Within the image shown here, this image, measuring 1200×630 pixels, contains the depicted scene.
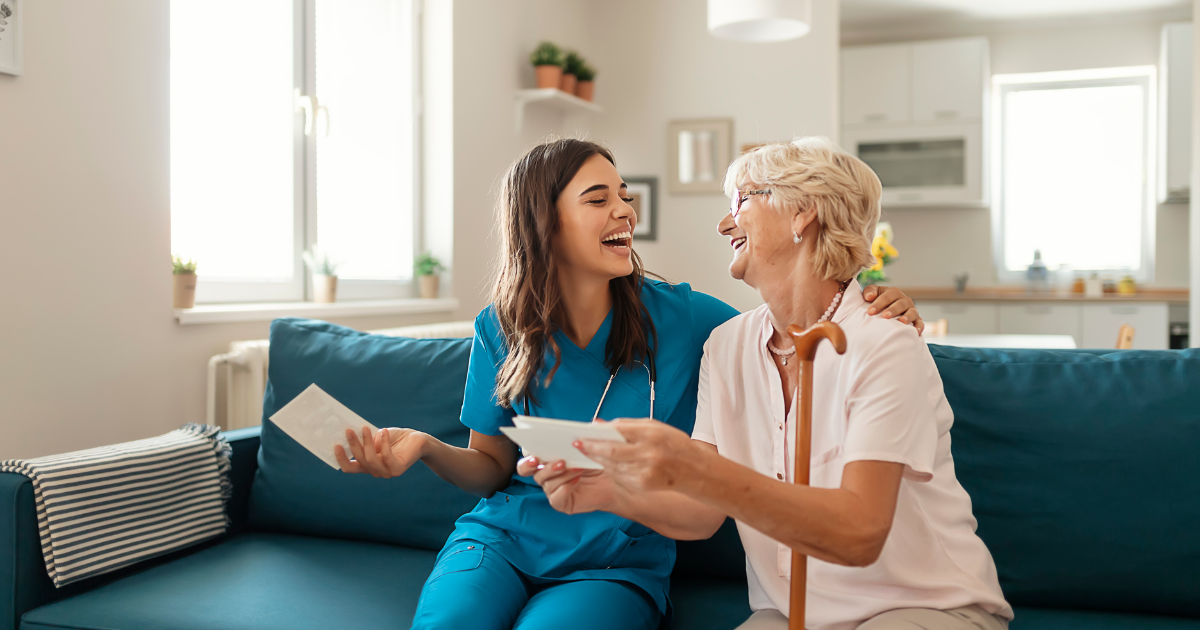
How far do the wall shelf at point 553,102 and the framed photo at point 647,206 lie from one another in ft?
1.59

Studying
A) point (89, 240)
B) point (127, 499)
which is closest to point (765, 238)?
point (127, 499)

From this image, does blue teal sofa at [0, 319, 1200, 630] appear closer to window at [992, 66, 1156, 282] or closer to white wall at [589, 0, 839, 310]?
white wall at [589, 0, 839, 310]

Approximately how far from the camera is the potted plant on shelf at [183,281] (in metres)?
2.44

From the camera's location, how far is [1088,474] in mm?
1469

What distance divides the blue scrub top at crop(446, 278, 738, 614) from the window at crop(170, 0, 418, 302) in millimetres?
1454

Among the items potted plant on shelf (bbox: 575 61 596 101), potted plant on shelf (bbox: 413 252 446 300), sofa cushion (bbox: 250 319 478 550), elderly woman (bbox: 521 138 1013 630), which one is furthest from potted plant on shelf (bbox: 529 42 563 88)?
elderly woman (bbox: 521 138 1013 630)

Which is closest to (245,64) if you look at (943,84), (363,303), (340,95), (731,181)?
(340,95)

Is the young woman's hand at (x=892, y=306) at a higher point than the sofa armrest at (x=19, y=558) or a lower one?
higher

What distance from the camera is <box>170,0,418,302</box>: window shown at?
2.69 metres

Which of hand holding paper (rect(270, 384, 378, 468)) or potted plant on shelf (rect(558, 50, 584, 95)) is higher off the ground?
potted plant on shelf (rect(558, 50, 584, 95))

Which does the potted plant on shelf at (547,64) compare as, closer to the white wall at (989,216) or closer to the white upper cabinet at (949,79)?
the white upper cabinet at (949,79)

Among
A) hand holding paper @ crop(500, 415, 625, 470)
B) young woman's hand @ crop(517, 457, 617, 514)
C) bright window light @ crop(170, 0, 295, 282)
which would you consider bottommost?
young woman's hand @ crop(517, 457, 617, 514)

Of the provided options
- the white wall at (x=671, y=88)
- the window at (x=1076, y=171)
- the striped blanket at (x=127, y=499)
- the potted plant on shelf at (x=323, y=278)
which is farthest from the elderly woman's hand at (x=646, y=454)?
the window at (x=1076, y=171)

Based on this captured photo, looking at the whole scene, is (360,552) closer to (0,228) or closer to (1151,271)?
(0,228)
